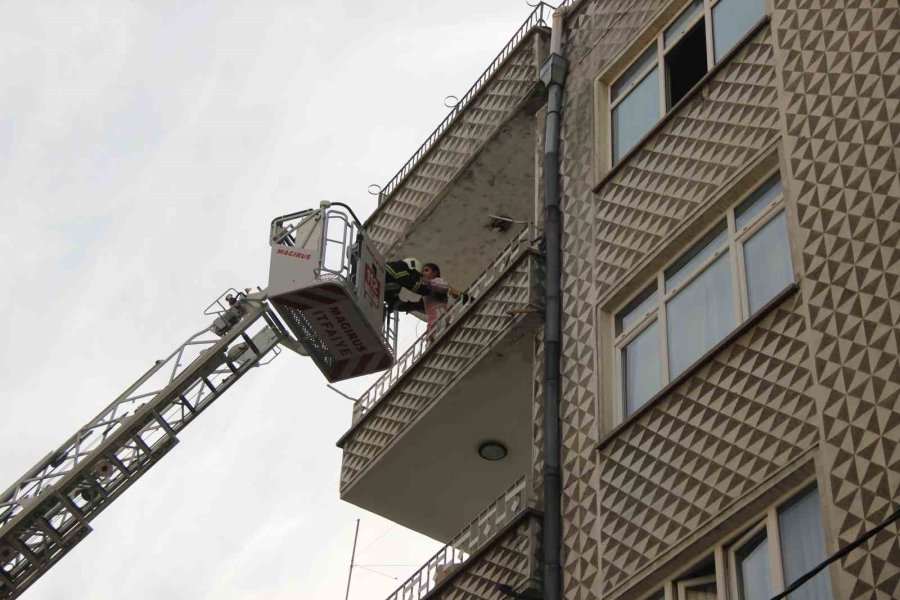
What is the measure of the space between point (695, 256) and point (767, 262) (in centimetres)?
132

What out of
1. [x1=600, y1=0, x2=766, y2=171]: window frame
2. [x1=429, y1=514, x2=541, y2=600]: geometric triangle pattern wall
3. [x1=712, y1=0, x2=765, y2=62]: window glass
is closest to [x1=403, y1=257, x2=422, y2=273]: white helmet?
[x1=600, y1=0, x2=766, y2=171]: window frame

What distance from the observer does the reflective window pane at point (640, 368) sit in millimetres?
14273

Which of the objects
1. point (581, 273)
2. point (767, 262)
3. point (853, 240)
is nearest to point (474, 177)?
point (581, 273)

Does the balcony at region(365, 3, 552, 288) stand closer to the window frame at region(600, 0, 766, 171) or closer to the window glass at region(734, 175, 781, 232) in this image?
the window frame at region(600, 0, 766, 171)

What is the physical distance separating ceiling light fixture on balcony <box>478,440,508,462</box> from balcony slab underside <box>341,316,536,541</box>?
7 cm

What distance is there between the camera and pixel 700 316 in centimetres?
1374

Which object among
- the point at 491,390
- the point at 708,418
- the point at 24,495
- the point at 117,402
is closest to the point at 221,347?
the point at 117,402

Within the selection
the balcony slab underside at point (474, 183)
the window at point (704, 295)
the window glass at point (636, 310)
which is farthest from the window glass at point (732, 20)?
the balcony slab underside at point (474, 183)

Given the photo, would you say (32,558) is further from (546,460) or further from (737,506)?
(737,506)

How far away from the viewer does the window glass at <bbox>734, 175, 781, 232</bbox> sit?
13406mm

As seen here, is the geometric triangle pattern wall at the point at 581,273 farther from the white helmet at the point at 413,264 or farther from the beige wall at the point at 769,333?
the white helmet at the point at 413,264

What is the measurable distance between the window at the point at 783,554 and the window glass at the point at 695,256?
333 cm

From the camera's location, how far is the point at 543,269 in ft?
55.5

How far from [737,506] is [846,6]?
486 centimetres
